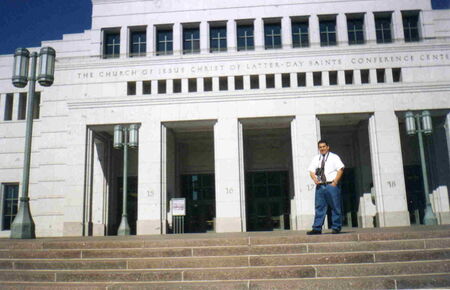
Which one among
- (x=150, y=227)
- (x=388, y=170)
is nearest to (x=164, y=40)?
(x=150, y=227)

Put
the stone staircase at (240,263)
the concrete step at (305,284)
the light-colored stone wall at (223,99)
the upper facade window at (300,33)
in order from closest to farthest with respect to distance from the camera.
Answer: the concrete step at (305,284), the stone staircase at (240,263), the light-colored stone wall at (223,99), the upper facade window at (300,33)

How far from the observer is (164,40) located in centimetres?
2752

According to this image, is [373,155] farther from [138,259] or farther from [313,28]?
[138,259]

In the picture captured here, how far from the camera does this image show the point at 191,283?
7160mm

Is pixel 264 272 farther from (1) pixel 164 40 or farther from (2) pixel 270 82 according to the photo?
(1) pixel 164 40

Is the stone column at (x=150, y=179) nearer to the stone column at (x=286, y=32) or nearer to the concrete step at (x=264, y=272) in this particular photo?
the stone column at (x=286, y=32)

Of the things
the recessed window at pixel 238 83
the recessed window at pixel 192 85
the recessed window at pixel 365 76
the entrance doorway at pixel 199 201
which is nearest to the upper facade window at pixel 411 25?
the recessed window at pixel 365 76

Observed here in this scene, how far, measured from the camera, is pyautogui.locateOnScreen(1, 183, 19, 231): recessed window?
1071 inches

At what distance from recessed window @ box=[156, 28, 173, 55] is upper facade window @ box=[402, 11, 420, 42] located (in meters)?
16.5

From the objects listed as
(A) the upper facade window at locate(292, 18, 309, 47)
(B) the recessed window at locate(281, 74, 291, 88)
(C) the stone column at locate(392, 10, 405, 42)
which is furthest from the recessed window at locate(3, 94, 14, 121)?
(C) the stone column at locate(392, 10, 405, 42)

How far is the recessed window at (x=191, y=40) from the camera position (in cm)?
2708

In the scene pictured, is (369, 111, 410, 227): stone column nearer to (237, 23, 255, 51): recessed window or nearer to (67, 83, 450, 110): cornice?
(67, 83, 450, 110): cornice

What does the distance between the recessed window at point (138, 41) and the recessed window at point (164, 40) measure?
0.98m

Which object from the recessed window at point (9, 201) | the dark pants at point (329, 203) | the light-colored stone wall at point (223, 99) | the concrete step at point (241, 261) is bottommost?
the concrete step at point (241, 261)
